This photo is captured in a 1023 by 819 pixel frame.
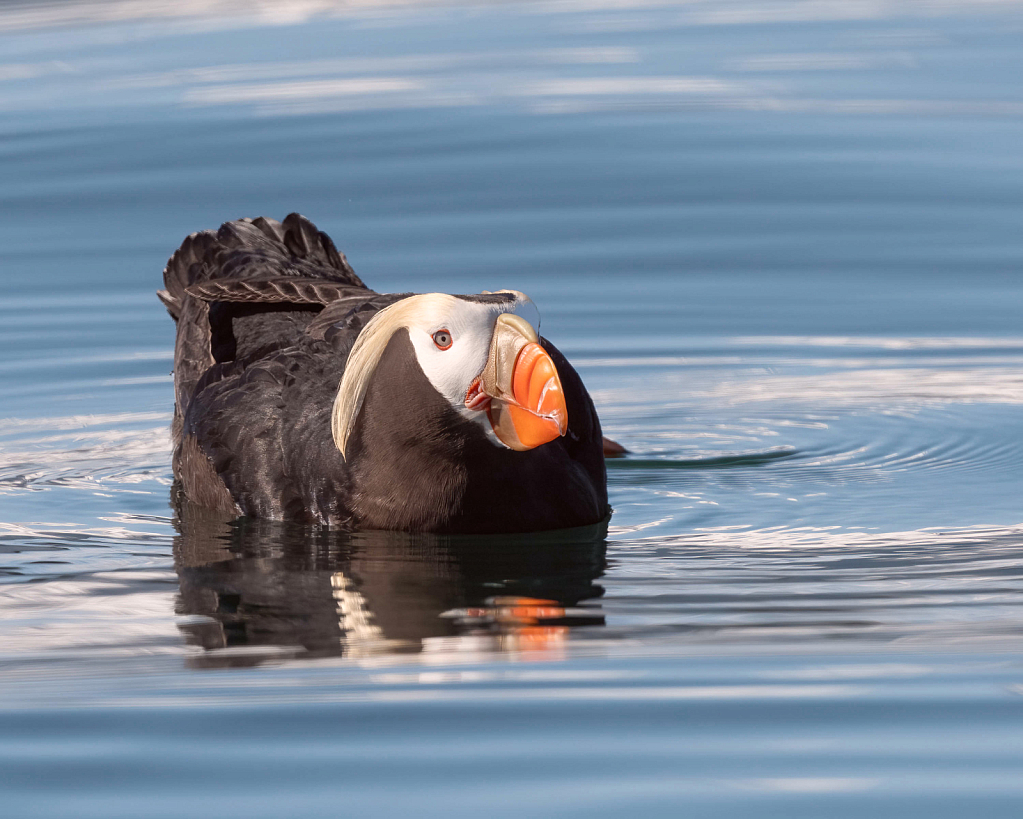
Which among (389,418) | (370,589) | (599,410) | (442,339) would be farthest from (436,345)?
(599,410)

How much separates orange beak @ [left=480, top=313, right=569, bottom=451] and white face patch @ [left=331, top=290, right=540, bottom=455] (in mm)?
68

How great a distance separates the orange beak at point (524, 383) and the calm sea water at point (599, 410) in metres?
0.53

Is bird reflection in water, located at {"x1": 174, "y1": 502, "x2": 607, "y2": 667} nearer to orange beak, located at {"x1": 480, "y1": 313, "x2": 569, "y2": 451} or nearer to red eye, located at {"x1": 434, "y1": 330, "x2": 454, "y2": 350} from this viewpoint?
orange beak, located at {"x1": 480, "y1": 313, "x2": 569, "y2": 451}

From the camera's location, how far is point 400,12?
60.8 ft

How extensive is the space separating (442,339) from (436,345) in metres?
0.03

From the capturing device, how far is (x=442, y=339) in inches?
246

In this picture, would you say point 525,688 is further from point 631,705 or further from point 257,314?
point 257,314

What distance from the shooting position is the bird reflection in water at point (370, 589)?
5.30 metres

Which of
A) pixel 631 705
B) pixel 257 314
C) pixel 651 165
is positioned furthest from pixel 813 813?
pixel 651 165

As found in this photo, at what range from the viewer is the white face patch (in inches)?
241

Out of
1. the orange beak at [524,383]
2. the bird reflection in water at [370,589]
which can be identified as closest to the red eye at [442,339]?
the orange beak at [524,383]


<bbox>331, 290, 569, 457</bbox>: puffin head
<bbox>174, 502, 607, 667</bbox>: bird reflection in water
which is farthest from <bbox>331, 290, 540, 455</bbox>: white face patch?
<bbox>174, 502, 607, 667</bbox>: bird reflection in water

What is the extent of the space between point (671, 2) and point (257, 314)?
11.9m

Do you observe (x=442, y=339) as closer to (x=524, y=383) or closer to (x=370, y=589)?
(x=524, y=383)
